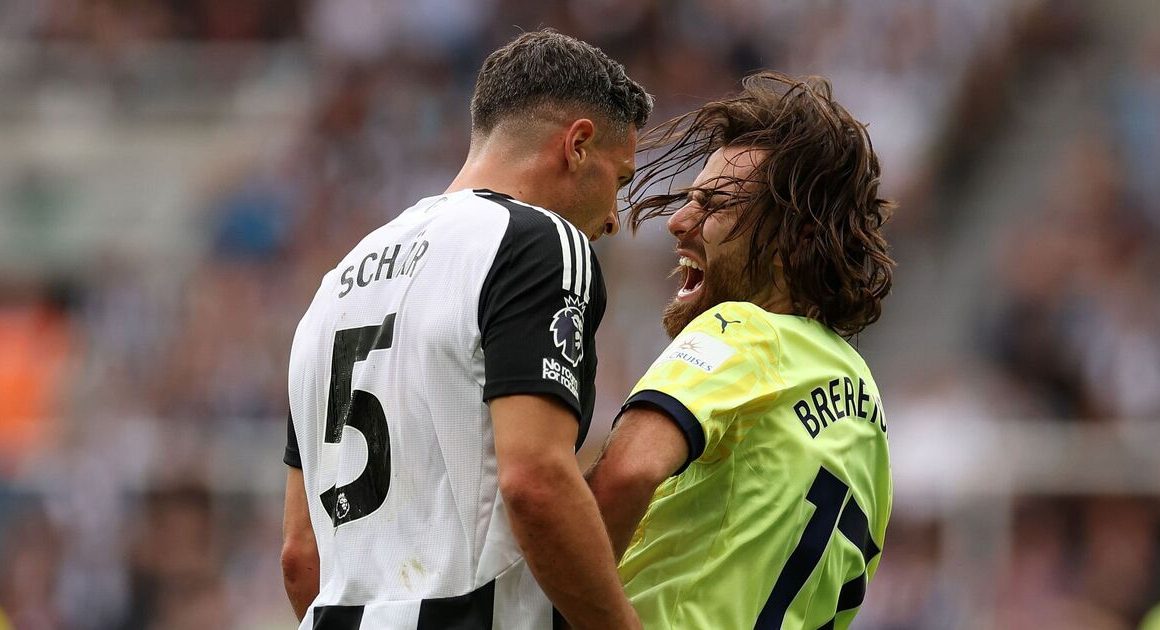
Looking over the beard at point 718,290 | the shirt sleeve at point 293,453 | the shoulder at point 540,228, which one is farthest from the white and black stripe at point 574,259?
the shirt sleeve at point 293,453

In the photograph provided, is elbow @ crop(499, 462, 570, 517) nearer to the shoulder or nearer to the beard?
the shoulder

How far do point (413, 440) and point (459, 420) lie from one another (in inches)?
4.6

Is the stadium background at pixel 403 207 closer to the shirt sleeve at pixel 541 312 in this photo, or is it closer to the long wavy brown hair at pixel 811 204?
the long wavy brown hair at pixel 811 204

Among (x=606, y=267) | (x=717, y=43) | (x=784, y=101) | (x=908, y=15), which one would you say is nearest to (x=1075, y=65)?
(x=908, y=15)

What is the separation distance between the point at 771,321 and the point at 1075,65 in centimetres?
990

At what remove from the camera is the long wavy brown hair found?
3.55m

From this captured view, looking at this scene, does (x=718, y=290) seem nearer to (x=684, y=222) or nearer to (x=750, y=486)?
(x=684, y=222)

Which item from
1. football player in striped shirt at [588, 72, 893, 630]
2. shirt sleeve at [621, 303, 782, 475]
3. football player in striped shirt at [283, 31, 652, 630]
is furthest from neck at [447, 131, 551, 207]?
shirt sleeve at [621, 303, 782, 475]

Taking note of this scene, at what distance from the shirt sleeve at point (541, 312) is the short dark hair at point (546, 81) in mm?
407

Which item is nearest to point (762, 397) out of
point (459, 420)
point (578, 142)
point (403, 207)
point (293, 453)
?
point (459, 420)

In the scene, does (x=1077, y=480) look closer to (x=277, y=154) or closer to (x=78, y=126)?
(x=277, y=154)

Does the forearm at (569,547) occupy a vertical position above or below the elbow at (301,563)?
above

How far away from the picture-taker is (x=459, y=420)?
3102 mm

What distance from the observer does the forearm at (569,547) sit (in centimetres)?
294
